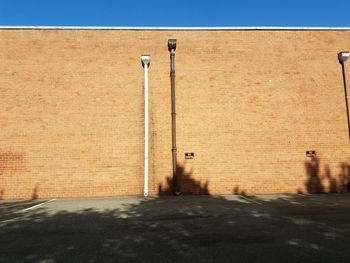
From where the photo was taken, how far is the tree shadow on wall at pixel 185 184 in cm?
1296

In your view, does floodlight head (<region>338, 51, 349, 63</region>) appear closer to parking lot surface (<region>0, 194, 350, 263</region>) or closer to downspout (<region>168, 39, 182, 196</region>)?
parking lot surface (<region>0, 194, 350, 263</region>)

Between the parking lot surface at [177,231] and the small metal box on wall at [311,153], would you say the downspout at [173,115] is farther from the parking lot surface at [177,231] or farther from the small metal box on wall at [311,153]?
the small metal box on wall at [311,153]

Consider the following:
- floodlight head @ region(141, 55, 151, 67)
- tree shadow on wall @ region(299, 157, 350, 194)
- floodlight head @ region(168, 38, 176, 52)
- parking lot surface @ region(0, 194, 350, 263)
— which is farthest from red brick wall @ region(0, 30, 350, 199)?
parking lot surface @ region(0, 194, 350, 263)

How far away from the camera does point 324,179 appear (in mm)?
13422

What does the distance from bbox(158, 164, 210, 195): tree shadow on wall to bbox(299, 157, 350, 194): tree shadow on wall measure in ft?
13.5

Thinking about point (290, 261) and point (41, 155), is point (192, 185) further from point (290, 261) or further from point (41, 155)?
point (290, 261)

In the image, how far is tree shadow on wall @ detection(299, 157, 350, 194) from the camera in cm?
1336

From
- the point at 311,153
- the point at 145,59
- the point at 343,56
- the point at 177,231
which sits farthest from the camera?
the point at 343,56

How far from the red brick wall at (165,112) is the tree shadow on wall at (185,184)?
8 centimetres

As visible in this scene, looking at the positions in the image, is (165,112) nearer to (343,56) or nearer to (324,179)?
(324,179)

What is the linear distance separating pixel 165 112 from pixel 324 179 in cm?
678

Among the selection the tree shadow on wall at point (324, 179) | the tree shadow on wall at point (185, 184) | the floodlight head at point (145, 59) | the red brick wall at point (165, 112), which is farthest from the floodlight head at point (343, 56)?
the floodlight head at point (145, 59)

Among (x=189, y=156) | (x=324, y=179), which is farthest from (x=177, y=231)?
(x=324, y=179)

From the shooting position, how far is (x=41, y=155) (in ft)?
41.9
